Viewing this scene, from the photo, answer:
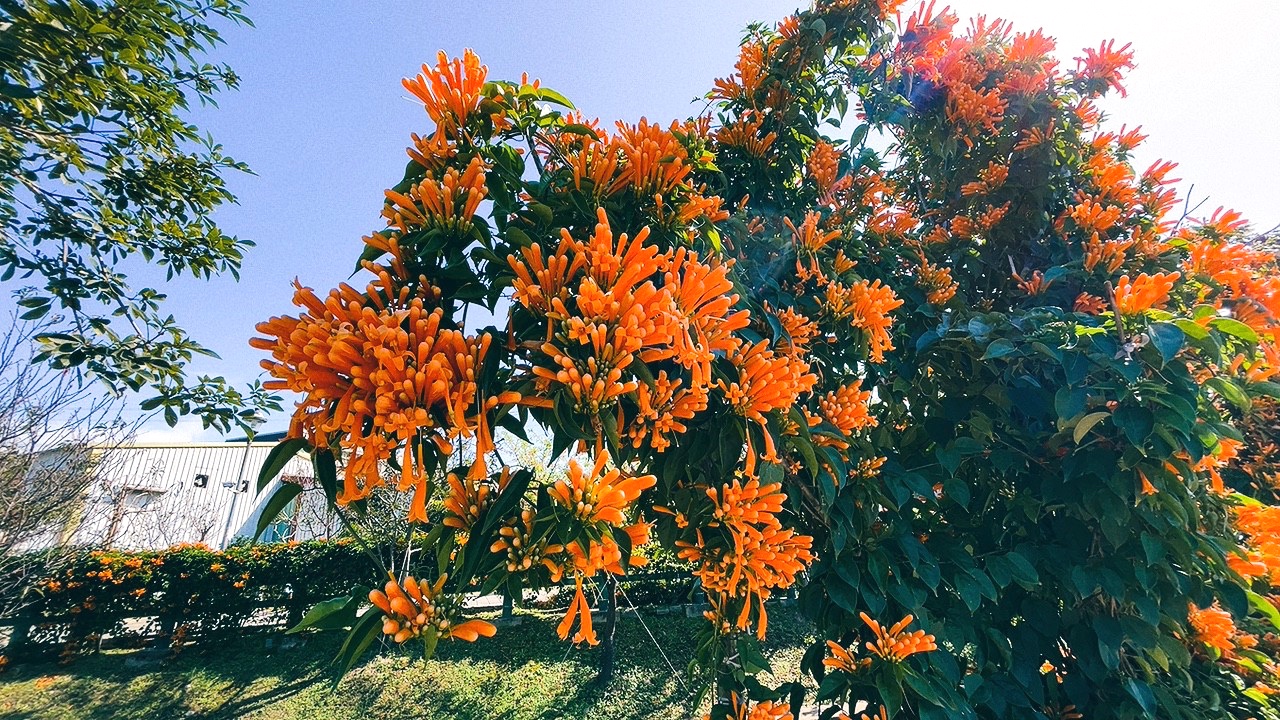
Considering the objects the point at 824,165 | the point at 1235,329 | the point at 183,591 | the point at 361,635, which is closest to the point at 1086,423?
the point at 1235,329

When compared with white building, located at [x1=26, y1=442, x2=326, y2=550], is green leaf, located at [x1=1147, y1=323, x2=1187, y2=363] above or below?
below

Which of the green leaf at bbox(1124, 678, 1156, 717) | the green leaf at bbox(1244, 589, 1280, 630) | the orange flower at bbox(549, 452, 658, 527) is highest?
the orange flower at bbox(549, 452, 658, 527)

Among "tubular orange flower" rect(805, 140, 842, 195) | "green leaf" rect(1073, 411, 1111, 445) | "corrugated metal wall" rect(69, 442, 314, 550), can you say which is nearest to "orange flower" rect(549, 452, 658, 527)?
"green leaf" rect(1073, 411, 1111, 445)

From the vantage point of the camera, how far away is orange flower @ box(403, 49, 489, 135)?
114 centimetres

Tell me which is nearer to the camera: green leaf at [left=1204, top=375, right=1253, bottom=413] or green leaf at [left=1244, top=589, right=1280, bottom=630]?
green leaf at [left=1204, top=375, right=1253, bottom=413]

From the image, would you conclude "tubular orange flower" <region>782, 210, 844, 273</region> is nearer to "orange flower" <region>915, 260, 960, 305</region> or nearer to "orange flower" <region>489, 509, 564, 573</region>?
"orange flower" <region>915, 260, 960, 305</region>

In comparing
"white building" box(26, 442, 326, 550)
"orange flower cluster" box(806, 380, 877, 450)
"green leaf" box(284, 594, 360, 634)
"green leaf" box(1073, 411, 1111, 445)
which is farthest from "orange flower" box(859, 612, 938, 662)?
"white building" box(26, 442, 326, 550)

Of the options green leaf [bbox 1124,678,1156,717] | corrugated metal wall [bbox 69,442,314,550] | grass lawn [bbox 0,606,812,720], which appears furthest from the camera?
corrugated metal wall [bbox 69,442,314,550]

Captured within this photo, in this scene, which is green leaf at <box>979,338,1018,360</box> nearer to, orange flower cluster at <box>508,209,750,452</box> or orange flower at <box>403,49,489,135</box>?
orange flower cluster at <box>508,209,750,452</box>

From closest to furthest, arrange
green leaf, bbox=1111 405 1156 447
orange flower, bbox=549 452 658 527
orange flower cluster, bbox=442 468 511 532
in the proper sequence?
1. orange flower, bbox=549 452 658 527
2. orange flower cluster, bbox=442 468 511 532
3. green leaf, bbox=1111 405 1156 447

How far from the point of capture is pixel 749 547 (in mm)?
1268

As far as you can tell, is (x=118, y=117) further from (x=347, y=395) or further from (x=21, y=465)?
(x=21, y=465)

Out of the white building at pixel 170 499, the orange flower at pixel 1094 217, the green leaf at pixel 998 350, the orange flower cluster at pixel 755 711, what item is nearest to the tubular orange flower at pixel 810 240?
the green leaf at pixel 998 350

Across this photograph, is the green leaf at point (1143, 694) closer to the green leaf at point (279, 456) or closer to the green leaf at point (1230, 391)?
the green leaf at point (1230, 391)
